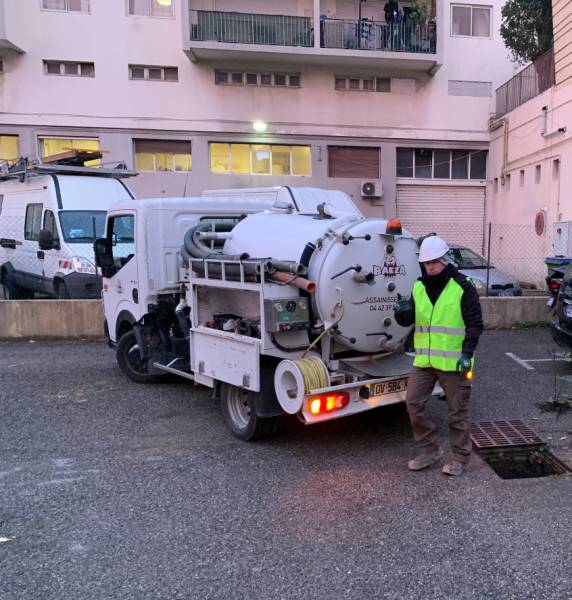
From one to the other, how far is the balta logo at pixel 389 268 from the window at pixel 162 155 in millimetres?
17773

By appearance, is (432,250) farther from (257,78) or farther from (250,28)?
(257,78)

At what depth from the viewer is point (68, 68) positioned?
20.5 m

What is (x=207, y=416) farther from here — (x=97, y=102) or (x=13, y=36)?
(x=13, y=36)

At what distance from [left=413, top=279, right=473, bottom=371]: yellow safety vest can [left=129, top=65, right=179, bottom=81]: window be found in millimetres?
19355

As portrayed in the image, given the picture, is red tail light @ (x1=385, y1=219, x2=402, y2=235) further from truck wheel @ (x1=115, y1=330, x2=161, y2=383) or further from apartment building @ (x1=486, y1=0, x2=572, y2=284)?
apartment building @ (x1=486, y1=0, x2=572, y2=284)

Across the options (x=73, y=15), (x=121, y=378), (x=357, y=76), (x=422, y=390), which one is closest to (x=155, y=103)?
(x=73, y=15)

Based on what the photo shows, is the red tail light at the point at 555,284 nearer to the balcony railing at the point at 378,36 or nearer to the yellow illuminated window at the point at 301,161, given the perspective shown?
the yellow illuminated window at the point at 301,161

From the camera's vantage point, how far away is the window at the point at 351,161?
72.6ft

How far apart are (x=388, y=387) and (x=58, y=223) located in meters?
8.04

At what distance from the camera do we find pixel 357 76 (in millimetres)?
21938

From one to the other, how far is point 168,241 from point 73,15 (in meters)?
18.0

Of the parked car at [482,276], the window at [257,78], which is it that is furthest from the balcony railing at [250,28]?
the parked car at [482,276]

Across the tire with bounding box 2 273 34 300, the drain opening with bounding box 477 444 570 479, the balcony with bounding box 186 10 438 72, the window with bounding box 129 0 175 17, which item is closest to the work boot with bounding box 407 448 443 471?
the drain opening with bounding box 477 444 570 479

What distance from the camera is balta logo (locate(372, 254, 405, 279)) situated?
4.83m
